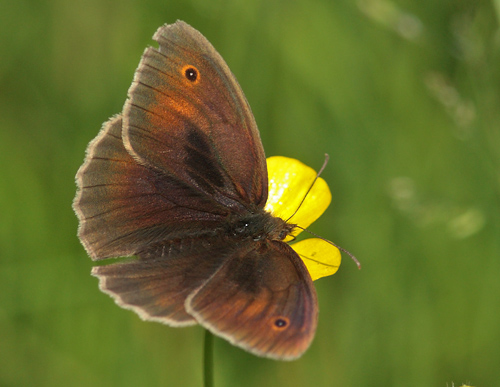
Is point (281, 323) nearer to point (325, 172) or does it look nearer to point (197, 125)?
point (197, 125)

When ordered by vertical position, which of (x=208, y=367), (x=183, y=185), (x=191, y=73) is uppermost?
(x=191, y=73)

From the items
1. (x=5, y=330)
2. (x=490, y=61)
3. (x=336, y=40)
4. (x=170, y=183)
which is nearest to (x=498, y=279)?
(x=490, y=61)

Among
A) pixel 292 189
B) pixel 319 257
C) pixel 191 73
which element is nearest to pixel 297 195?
pixel 292 189

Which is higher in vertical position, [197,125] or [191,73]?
[191,73]

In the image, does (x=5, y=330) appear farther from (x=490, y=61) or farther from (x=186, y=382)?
(x=490, y=61)

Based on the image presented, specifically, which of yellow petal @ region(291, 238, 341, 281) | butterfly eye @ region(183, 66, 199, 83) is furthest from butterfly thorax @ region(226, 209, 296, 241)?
butterfly eye @ region(183, 66, 199, 83)

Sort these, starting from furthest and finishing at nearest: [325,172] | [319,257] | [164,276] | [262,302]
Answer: [325,172] < [319,257] < [164,276] < [262,302]

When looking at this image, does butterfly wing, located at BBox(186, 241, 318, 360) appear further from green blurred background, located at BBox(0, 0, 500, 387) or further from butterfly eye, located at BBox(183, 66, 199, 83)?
green blurred background, located at BBox(0, 0, 500, 387)
